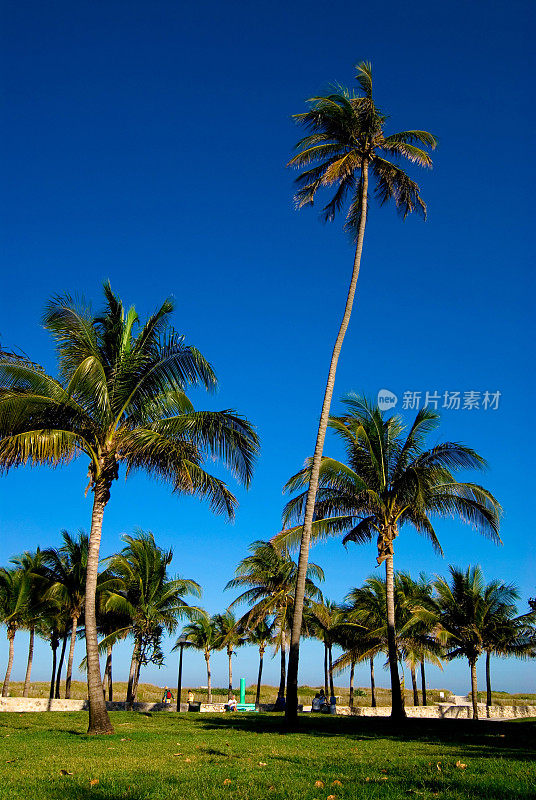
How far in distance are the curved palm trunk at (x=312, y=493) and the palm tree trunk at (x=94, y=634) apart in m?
4.66

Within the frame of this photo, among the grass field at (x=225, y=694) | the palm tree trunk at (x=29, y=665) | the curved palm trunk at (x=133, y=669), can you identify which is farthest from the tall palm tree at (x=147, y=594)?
the grass field at (x=225, y=694)

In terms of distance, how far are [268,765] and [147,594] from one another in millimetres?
25404

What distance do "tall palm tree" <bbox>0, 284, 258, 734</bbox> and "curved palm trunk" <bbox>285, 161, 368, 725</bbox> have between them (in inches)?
A: 89.3

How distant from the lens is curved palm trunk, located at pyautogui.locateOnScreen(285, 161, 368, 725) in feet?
53.1

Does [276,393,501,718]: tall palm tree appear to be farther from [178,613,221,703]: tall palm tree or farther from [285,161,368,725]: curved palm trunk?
[178,613,221,703]: tall palm tree

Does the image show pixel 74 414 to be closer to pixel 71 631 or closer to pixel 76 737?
pixel 76 737

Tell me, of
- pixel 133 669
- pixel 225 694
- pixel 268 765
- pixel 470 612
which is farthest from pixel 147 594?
pixel 225 694

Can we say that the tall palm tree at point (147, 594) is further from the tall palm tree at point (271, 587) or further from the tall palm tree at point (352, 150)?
the tall palm tree at point (352, 150)

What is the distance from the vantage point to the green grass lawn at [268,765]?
6.58 metres

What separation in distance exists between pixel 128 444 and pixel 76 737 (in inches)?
266

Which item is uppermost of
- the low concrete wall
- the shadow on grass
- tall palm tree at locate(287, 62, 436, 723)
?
tall palm tree at locate(287, 62, 436, 723)

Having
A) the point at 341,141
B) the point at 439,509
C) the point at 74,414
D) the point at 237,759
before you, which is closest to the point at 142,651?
the point at 439,509

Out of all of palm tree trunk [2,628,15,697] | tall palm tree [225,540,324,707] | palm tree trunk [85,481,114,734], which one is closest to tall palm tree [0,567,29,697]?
palm tree trunk [2,628,15,697]

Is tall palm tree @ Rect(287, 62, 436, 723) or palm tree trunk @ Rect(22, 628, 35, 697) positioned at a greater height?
tall palm tree @ Rect(287, 62, 436, 723)
